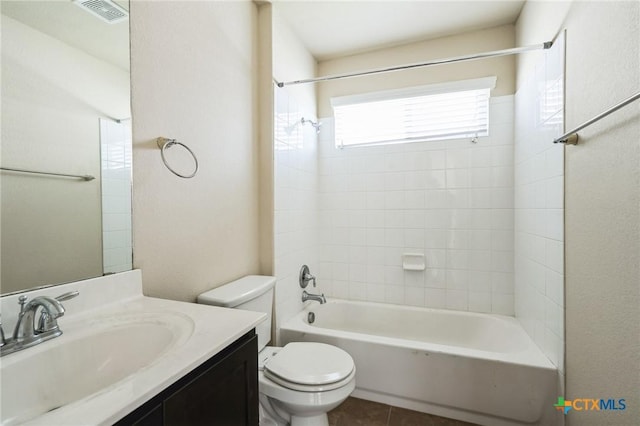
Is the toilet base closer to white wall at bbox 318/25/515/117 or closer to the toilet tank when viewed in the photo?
the toilet tank

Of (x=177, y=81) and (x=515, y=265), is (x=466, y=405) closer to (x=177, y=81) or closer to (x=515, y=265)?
(x=515, y=265)

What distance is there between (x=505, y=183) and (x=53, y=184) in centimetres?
253

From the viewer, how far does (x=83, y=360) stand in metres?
0.76

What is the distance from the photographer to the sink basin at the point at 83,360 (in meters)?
0.62

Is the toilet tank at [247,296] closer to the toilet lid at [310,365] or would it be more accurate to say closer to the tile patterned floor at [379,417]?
the toilet lid at [310,365]

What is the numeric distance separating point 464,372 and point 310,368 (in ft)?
2.83

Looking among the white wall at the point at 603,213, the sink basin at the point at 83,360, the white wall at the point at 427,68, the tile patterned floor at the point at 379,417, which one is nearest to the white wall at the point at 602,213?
the white wall at the point at 603,213

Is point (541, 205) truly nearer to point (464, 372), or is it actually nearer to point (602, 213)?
point (602, 213)

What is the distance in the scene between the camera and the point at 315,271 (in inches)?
99.5

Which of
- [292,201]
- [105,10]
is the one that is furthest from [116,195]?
[292,201]

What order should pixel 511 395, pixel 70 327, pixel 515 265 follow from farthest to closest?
pixel 515 265
pixel 511 395
pixel 70 327

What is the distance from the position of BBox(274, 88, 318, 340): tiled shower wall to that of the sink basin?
1.04m

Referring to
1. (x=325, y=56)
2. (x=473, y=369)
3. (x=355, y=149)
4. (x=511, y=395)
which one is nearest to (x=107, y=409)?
(x=473, y=369)

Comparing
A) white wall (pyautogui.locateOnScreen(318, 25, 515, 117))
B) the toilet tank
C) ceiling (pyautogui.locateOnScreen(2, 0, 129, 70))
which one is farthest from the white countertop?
white wall (pyautogui.locateOnScreen(318, 25, 515, 117))
